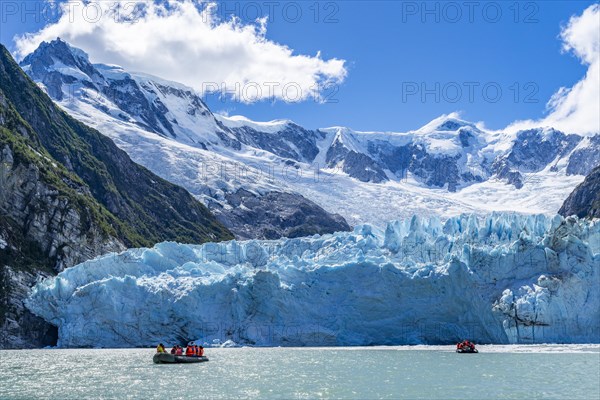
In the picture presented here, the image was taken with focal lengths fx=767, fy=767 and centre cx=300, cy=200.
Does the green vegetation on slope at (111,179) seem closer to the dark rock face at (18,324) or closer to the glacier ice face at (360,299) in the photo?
the dark rock face at (18,324)

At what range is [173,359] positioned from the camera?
49.2 meters


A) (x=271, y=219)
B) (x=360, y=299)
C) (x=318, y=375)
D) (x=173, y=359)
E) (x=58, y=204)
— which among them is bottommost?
(x=318, y=375)

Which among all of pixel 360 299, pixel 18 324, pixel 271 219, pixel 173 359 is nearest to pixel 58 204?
pixel 18 324

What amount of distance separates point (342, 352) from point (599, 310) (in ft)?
67.9

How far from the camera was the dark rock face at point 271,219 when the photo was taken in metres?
186

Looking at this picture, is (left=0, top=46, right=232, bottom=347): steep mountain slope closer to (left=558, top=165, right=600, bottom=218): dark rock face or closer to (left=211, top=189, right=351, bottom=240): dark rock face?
(left=211, top=189, right=351, bottom=240): dark rock face

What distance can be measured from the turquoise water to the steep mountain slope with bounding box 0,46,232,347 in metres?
18.5

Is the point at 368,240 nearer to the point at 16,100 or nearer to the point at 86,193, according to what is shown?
the point at 86,193

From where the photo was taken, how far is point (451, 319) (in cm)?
6088

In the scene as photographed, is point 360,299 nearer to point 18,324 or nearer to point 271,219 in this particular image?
point 18,324

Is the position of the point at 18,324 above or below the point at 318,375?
above

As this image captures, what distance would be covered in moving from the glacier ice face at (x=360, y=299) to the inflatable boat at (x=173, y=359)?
Answer: 12.9m

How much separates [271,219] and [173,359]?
144569mm

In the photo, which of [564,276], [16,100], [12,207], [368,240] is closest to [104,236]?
[12,207]
